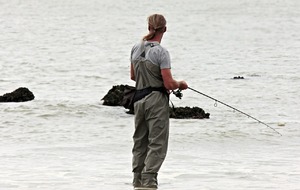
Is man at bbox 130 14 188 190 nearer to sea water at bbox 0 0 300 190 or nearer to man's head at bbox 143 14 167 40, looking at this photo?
man's head at bbox 143 14 167 40

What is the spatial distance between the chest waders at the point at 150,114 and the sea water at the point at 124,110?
32.9 inches

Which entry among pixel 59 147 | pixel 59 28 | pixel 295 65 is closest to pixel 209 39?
pixel 59 28

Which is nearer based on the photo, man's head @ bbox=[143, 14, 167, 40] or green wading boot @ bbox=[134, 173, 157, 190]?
man's head @ bbox=[143, 14, 167, 40]

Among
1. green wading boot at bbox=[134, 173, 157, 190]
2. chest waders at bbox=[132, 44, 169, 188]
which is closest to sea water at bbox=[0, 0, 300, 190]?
green wading boot at bbox=[134, 173, 157, 190]

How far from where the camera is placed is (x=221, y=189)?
10.2 m

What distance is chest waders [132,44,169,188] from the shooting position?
30.8 ft

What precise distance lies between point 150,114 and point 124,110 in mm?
8959

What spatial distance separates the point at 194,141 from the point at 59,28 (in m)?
37.8

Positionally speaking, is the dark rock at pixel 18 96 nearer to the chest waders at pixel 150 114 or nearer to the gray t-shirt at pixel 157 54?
the chest waders at pixel 150 114

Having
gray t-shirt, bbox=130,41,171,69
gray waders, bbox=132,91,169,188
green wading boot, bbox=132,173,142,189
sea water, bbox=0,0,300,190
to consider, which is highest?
gray t-shirt, bbox=130,41,171,69

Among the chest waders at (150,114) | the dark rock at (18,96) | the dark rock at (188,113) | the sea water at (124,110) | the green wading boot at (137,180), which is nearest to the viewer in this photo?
the chest waders at (150,114)

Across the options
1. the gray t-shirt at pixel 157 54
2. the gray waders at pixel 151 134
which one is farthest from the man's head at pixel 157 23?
the gray waders at pixel 151 134

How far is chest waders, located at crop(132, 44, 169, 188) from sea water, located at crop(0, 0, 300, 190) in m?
0.84

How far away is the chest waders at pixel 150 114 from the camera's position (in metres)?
9.39
